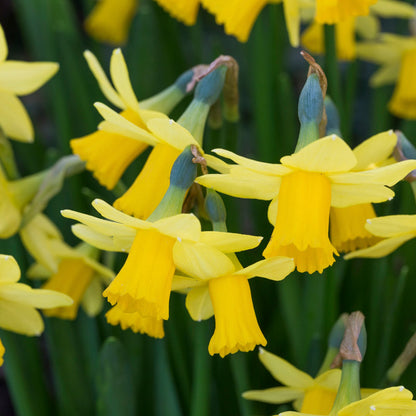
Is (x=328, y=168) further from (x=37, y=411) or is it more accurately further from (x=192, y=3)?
(x=37, y=411)

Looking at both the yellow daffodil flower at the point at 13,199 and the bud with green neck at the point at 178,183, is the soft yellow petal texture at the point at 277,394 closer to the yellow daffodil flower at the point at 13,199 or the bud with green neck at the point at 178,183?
the bud with green neck at the point at 178,183

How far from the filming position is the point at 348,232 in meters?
1.12

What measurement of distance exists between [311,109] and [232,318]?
1.11ft

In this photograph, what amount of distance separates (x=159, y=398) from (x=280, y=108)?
0.79 metres

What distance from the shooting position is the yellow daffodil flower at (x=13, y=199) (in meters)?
1.35

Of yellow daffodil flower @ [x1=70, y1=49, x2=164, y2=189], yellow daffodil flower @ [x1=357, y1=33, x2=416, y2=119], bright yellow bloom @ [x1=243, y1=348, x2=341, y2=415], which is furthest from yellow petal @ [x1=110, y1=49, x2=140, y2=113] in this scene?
yellow daffodil flower @ [x1=357, y1=33, x2=416, y2=119]

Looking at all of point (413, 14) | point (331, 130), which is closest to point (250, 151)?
point (413, 14)

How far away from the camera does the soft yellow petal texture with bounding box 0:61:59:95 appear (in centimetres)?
140

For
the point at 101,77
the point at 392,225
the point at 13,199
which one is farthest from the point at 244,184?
the point at 13,199

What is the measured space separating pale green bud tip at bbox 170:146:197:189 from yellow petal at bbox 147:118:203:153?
0.02 m

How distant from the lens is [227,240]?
3.22 ft

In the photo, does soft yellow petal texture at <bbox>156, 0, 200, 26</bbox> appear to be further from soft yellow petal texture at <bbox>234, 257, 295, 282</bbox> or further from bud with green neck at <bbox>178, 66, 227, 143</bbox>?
soft yellow petal texture at <bbox>234, 257, 295, 282</bbox>

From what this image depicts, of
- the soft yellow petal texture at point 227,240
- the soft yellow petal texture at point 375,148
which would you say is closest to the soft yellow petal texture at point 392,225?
the soft yellow petal texture at point 375,148

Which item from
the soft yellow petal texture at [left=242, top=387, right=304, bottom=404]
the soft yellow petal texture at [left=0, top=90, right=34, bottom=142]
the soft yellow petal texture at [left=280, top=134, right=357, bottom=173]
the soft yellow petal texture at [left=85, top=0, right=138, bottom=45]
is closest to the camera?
the soft yellow petal texture at [left=280, top=134, right=357, bottom=173]
